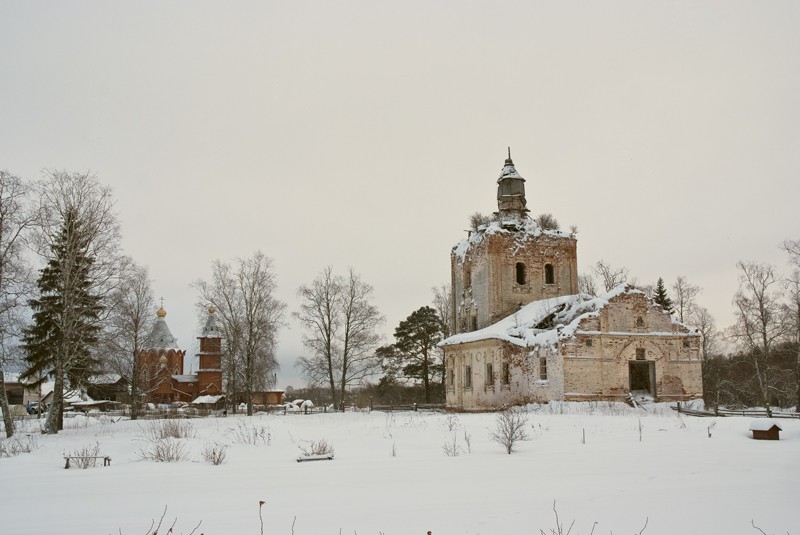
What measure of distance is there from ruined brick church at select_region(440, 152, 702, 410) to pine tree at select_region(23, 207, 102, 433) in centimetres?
1929

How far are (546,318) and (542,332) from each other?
95.0 inches

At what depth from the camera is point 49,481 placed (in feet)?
34.0

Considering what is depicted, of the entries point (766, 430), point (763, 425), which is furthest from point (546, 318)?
point (766, 430)

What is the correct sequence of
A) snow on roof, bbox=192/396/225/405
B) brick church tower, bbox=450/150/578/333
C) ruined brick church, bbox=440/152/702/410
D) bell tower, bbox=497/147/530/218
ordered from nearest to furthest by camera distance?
1. ruined brick church, bbox=440/152/702/410
2. brick church tower, bbox=450/150/578/333
3. bell tower, bbox=497/147/530/218
4. snow on roof, bbox=192/396/225/405

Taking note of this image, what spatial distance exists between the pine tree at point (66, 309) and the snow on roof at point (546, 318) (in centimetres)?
1929

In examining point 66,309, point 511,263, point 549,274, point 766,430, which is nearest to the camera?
point 766,430

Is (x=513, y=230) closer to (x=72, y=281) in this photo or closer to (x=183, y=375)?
(x=72, y=281)

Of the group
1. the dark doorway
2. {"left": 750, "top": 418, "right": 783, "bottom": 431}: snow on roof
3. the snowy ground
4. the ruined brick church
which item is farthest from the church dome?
{"left": 750, "top": 418, "right": 783, "bottom": 431}: snow on roof

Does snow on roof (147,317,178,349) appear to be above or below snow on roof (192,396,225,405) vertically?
above

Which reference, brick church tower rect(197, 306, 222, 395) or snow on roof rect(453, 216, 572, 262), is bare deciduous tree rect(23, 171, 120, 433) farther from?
brick church tower rect(197, 306, 222, 395)

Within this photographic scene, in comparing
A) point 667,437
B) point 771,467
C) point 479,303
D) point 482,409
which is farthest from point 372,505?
point 479,303

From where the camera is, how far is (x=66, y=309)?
22.3 metres

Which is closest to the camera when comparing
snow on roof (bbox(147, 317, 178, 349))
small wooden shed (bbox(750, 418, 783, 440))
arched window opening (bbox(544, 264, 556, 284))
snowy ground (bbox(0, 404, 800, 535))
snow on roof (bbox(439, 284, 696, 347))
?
snowy ground (bbox(0, 404, 800, 535))

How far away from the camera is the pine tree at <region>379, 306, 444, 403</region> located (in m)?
48.4
